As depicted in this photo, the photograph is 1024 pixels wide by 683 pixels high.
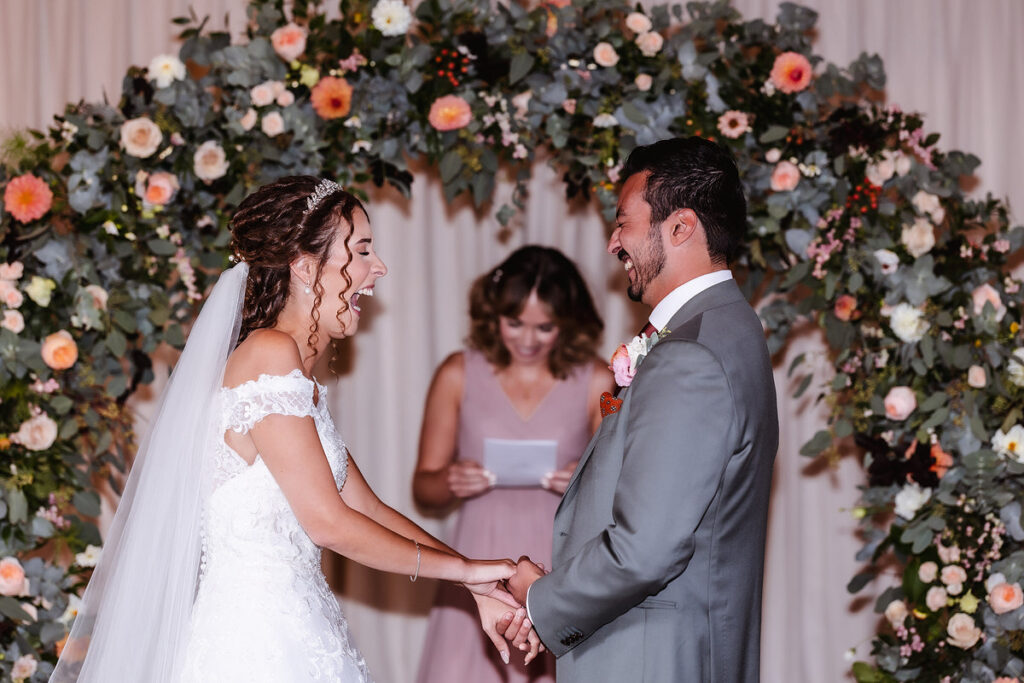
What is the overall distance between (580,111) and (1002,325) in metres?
1.58

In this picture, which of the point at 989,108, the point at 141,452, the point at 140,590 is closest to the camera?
the point at 140,590

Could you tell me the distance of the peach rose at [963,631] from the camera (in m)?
3.34

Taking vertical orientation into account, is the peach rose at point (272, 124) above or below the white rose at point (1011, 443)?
above

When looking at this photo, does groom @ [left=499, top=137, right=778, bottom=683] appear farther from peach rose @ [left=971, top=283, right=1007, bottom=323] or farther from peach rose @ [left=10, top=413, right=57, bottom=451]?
peach rose @ [left=10, top=413, right=57, bottom=451]

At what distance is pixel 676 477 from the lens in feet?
7.36

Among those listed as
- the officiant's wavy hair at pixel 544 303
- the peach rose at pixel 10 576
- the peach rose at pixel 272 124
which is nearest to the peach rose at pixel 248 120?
the peach rose at pixel 272 124

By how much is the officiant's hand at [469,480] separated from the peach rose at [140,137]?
1.63 m

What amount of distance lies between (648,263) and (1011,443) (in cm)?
155

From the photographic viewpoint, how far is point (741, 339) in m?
2.40

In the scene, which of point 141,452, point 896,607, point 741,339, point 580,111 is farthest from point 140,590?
point 896,607

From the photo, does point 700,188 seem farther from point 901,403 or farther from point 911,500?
point 911,500

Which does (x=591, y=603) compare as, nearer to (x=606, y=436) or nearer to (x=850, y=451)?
(x=606, y=436)

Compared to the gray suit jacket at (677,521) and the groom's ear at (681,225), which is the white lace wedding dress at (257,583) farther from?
the groom's ear at (681,225)

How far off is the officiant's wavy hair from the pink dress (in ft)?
0.22
